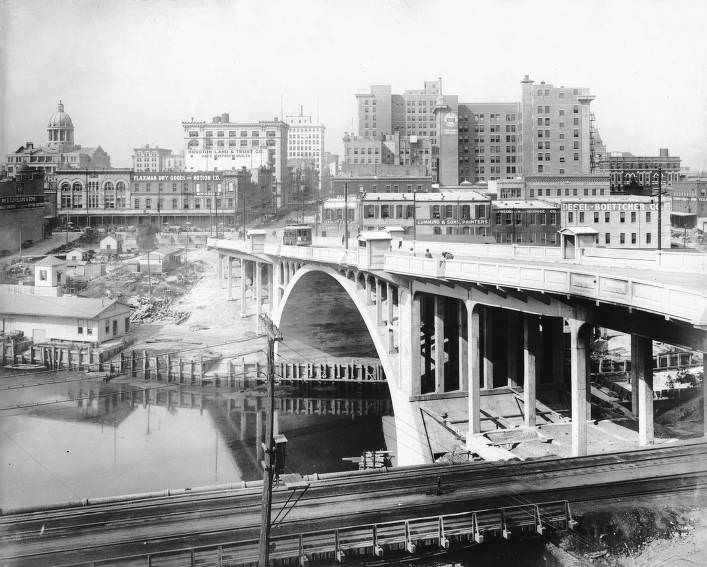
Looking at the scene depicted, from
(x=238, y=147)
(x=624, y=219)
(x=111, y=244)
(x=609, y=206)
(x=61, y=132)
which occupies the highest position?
(x=238, y=147)

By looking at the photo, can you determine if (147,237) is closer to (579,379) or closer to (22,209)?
(22,209)

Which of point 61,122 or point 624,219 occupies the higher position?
point 61,122

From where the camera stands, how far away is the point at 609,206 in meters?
70.4

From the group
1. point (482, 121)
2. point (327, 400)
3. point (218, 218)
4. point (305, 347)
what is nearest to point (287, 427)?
point (327, 400)

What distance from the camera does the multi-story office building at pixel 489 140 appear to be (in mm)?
110625

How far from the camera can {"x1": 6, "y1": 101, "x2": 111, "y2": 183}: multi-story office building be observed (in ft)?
262

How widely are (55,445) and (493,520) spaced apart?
32541 mm

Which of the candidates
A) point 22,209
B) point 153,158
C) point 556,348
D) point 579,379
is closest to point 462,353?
point 556,348

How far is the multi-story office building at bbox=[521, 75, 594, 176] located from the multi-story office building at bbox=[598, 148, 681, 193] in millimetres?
4998

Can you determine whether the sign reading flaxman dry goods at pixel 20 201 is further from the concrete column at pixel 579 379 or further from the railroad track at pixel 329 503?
the concrete column at pixel 579 379

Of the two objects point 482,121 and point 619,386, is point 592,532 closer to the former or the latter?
point 619,386

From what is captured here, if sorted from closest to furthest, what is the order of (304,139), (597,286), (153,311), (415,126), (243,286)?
(597,286) → (243,286) → (153,311) → (415,126) → (304,139)

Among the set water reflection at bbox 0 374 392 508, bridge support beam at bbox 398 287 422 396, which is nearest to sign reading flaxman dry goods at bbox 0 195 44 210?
water reflection at bbox 0 374 392 508

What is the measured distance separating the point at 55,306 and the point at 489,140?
2911 inches
